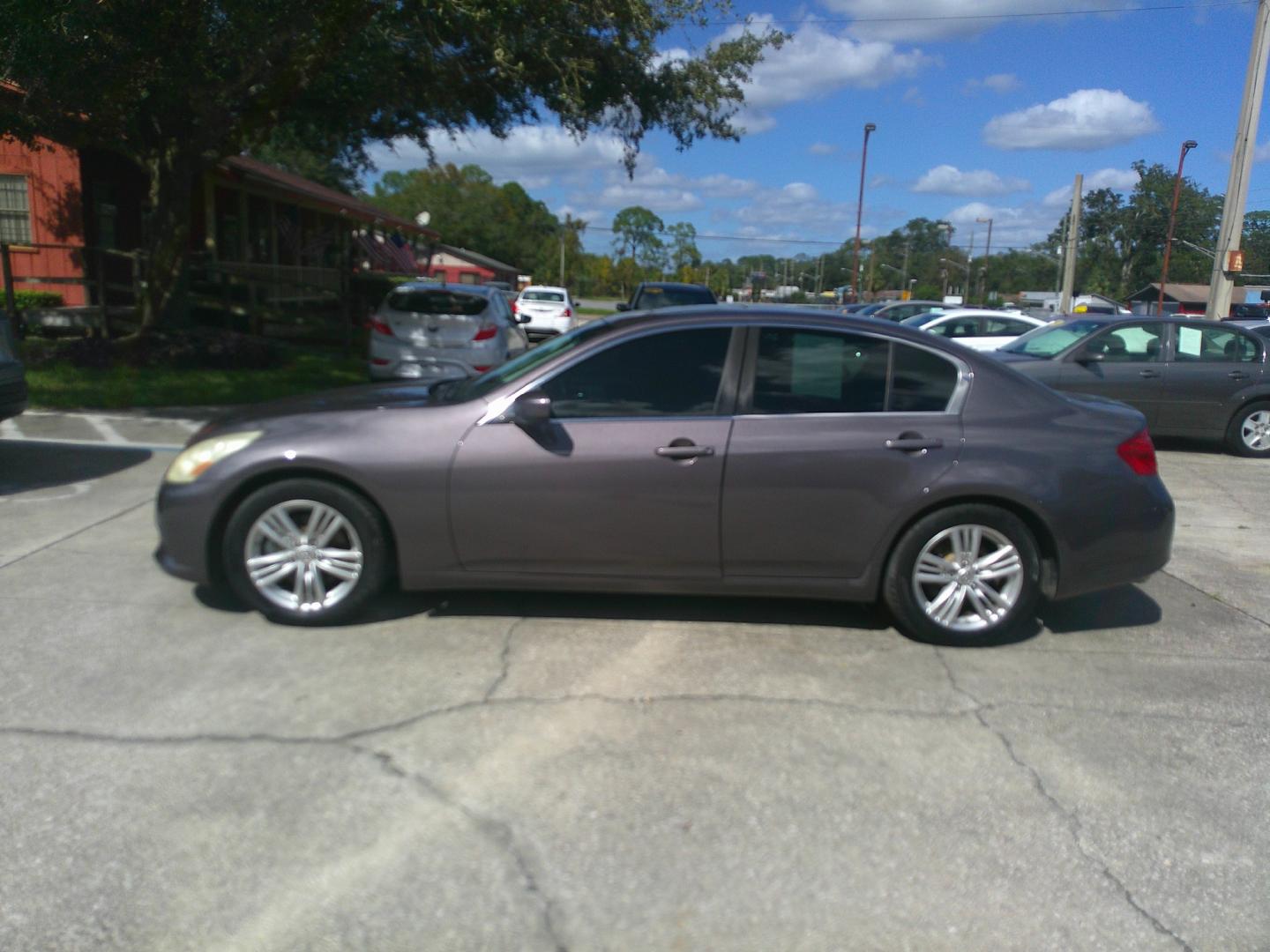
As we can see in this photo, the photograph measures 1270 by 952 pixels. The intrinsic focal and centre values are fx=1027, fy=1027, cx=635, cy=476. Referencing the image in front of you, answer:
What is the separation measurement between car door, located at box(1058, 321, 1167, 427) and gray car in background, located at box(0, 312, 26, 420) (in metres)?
9.83

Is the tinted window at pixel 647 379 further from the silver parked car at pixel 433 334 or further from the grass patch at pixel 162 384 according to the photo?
the grass patch at pixel 162 384

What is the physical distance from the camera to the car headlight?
4.82m

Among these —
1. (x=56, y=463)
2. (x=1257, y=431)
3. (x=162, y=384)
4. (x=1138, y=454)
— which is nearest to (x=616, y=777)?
(x=1138, y=454)

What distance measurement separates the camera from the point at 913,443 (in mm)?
4820

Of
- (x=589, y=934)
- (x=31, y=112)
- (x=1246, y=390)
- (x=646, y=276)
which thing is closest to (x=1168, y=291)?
(x=646, y=276)

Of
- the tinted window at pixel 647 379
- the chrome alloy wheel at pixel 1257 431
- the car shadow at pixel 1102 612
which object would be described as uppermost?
the tinted window at pixel 647 379

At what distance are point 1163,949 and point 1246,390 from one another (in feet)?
33.0

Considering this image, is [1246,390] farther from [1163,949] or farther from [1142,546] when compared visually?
[1163,949]

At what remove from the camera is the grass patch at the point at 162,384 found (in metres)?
11.7

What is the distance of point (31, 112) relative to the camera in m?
11.4

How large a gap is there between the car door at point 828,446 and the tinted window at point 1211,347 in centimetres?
781

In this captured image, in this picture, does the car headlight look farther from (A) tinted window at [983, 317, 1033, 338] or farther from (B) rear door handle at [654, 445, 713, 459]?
(A) tinted window at [983, 317, 1033, 338]

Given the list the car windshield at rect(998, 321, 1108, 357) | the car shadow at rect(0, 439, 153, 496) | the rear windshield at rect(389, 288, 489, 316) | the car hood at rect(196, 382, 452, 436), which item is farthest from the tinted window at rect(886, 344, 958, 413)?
the rear windshield at rect(389, 288, 489, 316)

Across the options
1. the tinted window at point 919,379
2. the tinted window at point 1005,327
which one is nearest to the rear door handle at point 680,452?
the tinted window at point 919,379
